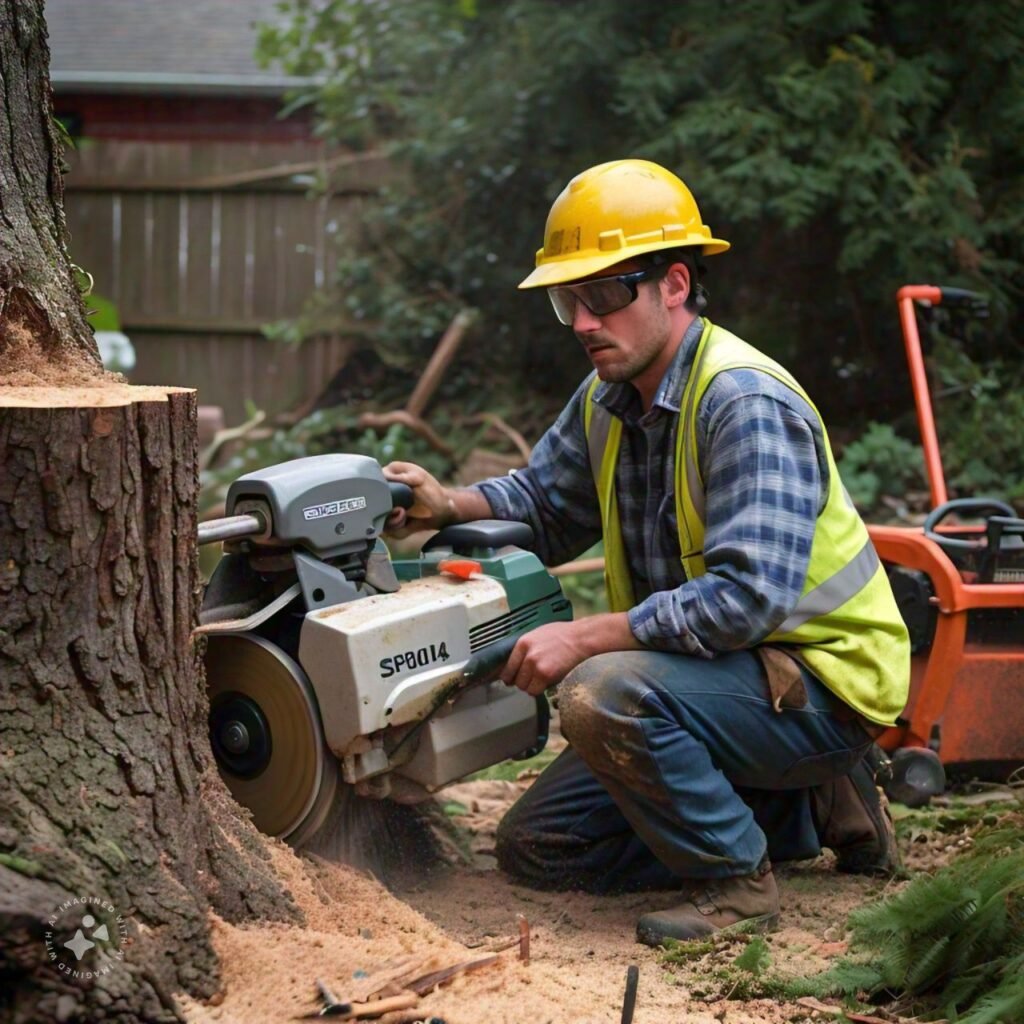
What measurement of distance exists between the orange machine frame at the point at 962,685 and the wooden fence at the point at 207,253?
7.38 meters

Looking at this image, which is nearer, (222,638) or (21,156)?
(21,156)

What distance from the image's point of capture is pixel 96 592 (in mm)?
2529

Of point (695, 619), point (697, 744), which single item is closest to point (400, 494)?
point (695, 619)

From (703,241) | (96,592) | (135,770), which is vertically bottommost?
(135,770)

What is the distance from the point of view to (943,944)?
2.71 m

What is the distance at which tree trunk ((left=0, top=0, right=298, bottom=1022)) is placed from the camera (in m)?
2.27

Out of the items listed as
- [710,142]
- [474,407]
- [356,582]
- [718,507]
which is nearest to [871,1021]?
[718,507]

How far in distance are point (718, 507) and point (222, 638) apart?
118cm

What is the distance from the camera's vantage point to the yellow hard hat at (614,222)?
3.27 meters

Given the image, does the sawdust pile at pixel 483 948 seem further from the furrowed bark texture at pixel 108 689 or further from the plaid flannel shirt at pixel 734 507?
the plaid flannel shirt at pixel 734 507

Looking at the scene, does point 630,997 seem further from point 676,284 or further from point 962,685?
point 962,685

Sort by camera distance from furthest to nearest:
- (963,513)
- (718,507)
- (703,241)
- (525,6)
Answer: (525,6)
(963,513)
(703,241)
(718,507)

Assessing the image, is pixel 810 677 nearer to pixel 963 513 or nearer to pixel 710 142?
pixel 963 513

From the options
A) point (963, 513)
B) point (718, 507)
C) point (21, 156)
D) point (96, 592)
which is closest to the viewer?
point (96, 592)
